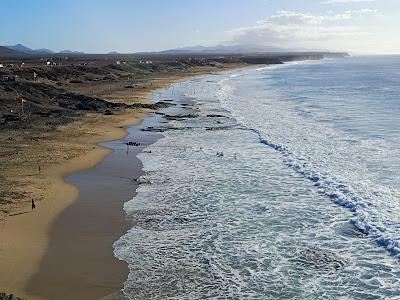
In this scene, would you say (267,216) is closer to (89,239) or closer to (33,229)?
(89,239)

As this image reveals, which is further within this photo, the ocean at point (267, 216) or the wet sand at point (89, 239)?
the ocean at point (267, 216)

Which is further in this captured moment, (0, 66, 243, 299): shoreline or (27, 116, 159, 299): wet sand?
(0, 66, 243, 299): shoreline

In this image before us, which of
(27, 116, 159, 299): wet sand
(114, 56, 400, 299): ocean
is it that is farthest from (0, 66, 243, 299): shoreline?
→ (114, 56, 400, 299): ocean

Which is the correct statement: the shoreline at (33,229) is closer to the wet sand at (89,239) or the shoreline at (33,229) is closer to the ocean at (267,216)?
the wet sand at (89,239)

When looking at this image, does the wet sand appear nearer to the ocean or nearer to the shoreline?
the shoreline

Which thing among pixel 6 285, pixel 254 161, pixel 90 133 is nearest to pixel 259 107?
pixel 90 133

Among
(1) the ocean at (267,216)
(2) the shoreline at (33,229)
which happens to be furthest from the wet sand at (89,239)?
(1) the ocean at (267,216)

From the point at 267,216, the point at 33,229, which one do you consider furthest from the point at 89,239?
the point at 267,216

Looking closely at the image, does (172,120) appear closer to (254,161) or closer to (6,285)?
(254,161)

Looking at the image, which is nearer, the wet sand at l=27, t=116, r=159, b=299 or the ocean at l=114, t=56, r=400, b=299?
the wet sand at l=27, t=116, r=159, b=299
